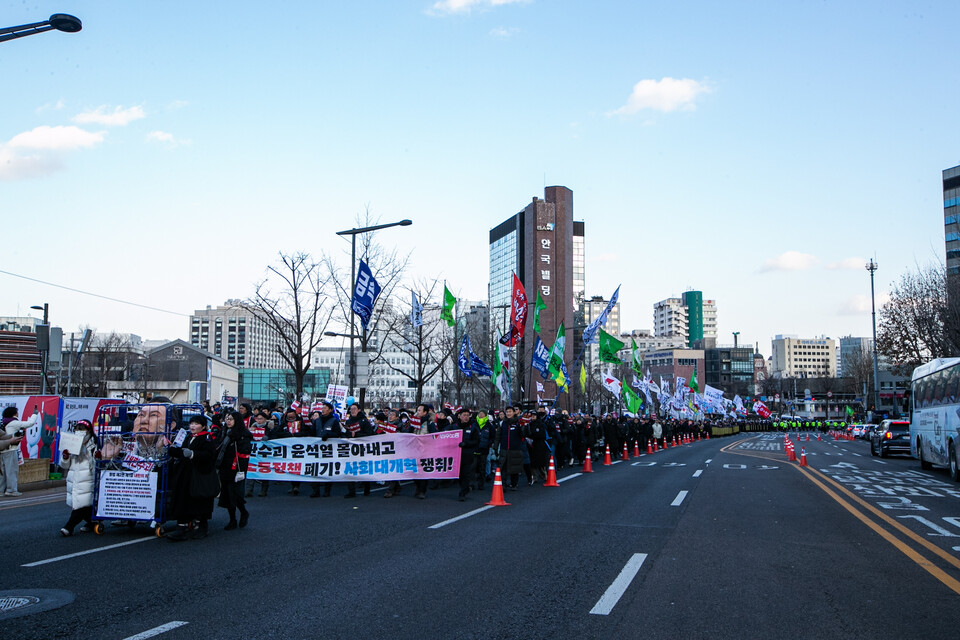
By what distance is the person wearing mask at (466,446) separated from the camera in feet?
53.8

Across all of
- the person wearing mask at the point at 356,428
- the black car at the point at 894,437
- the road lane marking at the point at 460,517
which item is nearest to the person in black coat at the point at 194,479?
the road lane marking at the point at 460,517

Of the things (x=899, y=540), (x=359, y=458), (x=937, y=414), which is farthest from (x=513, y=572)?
(x=937, y=414)

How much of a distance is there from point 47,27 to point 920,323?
50.1 m

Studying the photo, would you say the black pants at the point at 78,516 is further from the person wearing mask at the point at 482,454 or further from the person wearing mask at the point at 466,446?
the person wearing mask at the point at 482,454

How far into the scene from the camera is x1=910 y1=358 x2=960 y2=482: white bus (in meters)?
22.0

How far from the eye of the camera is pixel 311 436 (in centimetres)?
1722

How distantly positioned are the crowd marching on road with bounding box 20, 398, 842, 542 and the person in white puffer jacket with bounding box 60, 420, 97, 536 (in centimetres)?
1

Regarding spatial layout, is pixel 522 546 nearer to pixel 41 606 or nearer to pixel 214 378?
pixel 41 606

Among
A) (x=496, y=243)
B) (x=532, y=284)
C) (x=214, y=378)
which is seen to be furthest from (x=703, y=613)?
(x=496, y=243)

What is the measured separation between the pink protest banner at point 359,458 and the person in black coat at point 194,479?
5599 millimetres

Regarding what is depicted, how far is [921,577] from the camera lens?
329 inches

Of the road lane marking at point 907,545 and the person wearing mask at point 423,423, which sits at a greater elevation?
the person wearing mask at point 423,423

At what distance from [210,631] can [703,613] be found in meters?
4.18

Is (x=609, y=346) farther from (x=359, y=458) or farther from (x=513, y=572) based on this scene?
(x=513, y=572)
